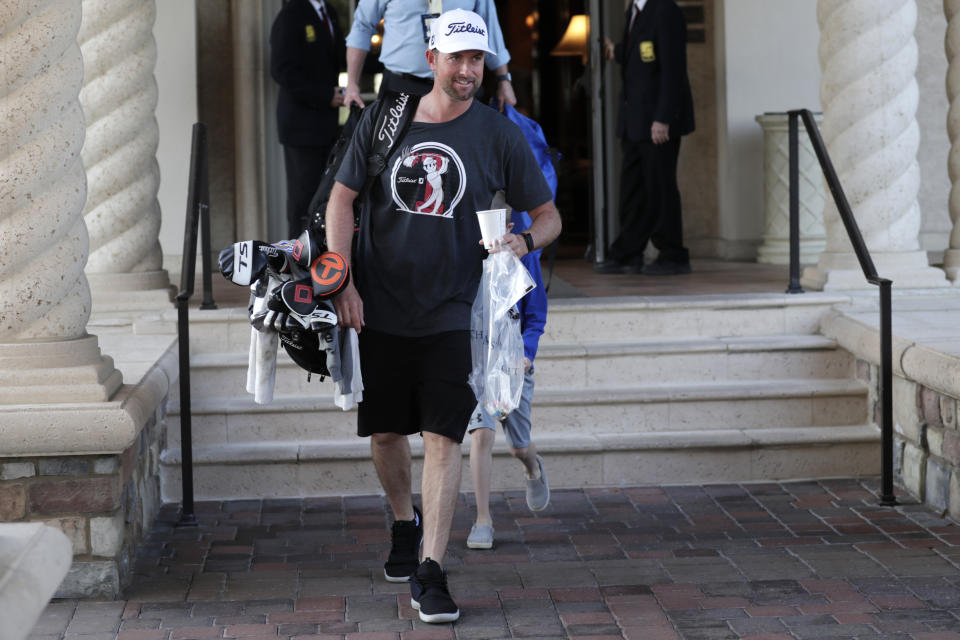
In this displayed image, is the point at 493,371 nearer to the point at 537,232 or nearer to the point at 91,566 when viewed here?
the point at 537,232

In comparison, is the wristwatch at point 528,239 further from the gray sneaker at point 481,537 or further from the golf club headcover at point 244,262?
the gray sneaker at point 481,537

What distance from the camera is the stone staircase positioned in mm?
5199

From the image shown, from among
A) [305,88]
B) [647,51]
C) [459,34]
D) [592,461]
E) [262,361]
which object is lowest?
[592,461]

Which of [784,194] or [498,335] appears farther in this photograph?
[784,194]

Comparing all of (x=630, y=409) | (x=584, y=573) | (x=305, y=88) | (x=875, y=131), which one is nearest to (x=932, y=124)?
(x=875, y=131)

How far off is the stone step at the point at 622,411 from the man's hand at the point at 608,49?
2945 millimetres

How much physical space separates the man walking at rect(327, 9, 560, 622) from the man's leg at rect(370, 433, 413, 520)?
0.42ft

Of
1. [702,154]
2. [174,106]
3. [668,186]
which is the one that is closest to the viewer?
[668,186]

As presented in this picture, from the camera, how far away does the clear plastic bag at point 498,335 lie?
3660 mm

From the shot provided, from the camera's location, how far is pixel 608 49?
7.88 meters

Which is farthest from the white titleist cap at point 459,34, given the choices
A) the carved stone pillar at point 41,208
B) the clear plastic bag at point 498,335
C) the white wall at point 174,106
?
the white wall at point 174,106

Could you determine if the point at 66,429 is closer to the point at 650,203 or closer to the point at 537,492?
the point at 537,492

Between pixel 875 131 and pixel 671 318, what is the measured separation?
1.42 m

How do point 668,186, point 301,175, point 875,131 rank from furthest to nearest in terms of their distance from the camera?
point 668,186, point 301,175, point 875,131
